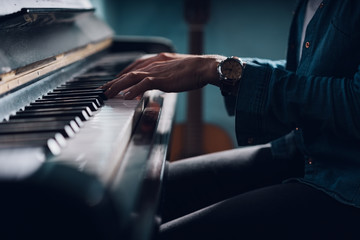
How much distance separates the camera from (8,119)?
0.56 meters

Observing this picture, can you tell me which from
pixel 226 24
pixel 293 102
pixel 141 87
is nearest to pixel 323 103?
pixel 293 102

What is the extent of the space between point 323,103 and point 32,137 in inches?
17.9

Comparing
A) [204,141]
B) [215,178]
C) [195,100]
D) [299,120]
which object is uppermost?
[299,120]

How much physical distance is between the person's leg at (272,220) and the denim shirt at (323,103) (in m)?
0.05

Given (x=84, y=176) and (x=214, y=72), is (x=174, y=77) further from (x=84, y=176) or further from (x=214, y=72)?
(x=84, y=176)

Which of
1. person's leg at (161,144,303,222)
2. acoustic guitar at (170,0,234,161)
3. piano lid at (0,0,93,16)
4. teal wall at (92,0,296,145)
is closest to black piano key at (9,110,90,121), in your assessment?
piano lid at (0,0,93,16)

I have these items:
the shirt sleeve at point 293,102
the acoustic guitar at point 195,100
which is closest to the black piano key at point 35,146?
the shirt sleeve at point 293,102

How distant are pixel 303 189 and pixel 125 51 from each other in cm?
103

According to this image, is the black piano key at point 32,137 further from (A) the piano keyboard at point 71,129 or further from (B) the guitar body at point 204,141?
(B) the guitar body at point 204,141

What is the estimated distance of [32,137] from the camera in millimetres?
445

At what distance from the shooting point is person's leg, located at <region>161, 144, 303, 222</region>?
84 cm

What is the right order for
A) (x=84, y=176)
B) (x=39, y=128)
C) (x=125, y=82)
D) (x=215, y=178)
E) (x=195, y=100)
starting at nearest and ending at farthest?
(x=84, y=176), (x=39, y=128), (x=125, y=82), (x=215, y=178), (x=195, y=100)

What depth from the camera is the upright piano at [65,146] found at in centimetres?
33

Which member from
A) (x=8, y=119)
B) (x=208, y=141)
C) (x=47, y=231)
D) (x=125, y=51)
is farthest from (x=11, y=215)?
(x=208, y=141)
